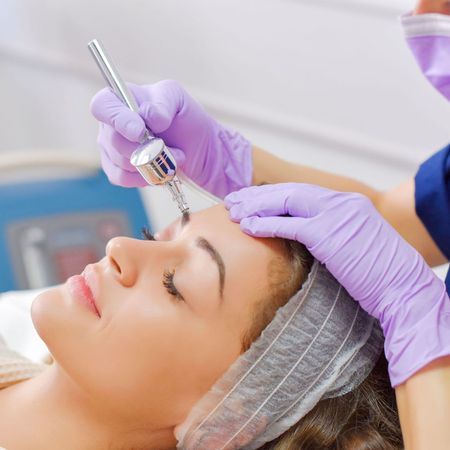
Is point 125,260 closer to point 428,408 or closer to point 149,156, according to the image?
point 149,156

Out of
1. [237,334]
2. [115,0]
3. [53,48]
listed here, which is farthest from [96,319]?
[53,48]

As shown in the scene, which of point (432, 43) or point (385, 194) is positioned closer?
point (432, 43)

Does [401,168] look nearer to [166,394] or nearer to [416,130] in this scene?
[416,130]

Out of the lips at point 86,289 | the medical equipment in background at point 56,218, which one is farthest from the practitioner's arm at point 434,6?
the medical equipment in background at point 56,218

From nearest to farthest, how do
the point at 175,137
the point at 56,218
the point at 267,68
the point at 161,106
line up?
the point at 161,106 < the point at 175,137 < the point at 56,218 < the point at 267,68

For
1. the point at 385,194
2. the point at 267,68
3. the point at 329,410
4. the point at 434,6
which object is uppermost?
the point at 434,6

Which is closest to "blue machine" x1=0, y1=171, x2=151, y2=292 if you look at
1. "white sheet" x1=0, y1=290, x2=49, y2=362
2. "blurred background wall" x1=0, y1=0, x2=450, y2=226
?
"white sheet" x1=0, y1=290, x2=49, y2=362

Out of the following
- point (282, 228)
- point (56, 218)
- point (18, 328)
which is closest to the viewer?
point (282, 228)

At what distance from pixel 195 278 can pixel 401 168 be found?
4.02 feet

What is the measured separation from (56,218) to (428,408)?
1325mm

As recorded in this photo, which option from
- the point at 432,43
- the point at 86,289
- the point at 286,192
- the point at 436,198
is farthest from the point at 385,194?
the point at 86,289

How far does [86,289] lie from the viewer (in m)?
1.23

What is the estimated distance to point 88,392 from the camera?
1.19m

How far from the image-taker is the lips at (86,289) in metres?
1.21
